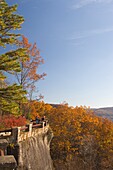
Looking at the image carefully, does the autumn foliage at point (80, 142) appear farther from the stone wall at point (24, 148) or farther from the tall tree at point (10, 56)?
the tall tree at point (10, 56)

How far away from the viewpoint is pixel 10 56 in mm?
13758

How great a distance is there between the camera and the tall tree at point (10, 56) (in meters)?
13.1

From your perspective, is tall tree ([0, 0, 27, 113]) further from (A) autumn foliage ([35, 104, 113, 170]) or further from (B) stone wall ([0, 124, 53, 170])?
(A) autumn foliage ([35, 104, 113, 170])

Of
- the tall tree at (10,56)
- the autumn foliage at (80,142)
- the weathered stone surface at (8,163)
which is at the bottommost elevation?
the autumn foliage at (80,142)

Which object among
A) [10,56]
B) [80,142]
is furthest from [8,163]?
[80,142]

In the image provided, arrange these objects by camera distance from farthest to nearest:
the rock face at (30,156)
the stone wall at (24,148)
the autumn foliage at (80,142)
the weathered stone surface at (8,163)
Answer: the autumn foliage at (80,142) → the rock face at (30,156) → the stone wall at (24,148) → the weathered stone surface at (8,163)

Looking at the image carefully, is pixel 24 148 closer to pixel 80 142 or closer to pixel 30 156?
pixel 30 156

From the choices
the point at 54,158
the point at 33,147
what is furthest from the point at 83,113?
the point at 33,147

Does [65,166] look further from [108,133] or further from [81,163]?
[108,133]

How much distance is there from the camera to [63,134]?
4047 cm

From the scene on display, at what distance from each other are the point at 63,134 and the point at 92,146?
539 cm

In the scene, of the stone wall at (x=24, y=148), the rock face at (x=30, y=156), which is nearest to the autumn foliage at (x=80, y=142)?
the rock face at (x=30, y=156)

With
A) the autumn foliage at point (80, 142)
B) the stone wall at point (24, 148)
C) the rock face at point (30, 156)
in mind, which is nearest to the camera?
the stone wall at point (24, 148)

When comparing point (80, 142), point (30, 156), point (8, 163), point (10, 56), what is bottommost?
point (80, 142)
